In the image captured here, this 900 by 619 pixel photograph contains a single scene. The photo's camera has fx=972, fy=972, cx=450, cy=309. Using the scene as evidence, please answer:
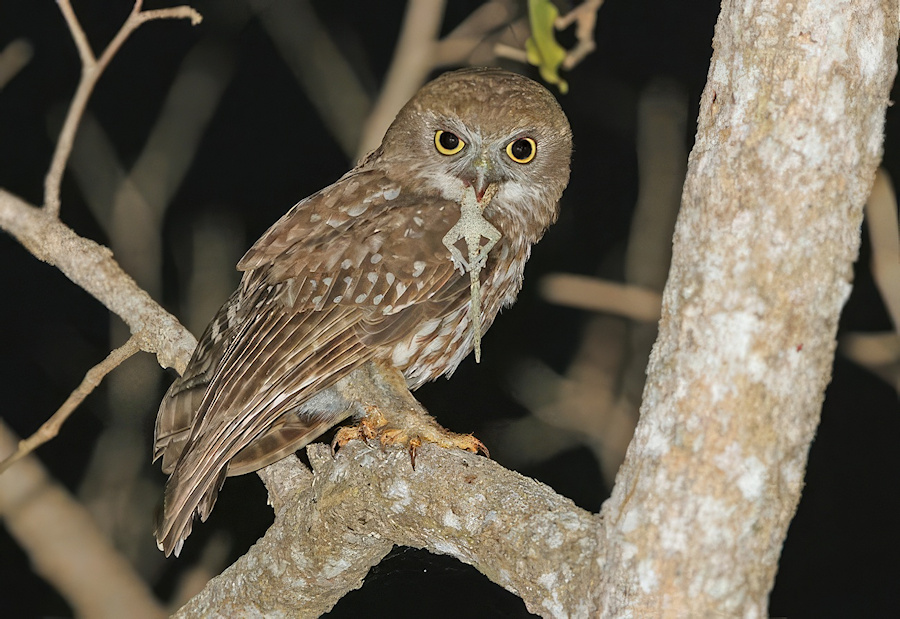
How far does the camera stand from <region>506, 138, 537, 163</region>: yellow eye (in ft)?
8.25

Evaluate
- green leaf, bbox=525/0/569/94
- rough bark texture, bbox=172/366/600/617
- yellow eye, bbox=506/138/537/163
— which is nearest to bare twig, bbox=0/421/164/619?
rough bark texture, bbox=172/366/600/617

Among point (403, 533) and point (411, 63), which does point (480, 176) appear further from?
point (411, 63)

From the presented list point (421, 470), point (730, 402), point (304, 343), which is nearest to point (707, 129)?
point (730, 402)

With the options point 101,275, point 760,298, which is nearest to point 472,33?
point 101,275

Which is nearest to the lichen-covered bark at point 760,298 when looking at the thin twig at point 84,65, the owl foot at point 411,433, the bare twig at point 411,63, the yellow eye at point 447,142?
the owl foot at point 411,433

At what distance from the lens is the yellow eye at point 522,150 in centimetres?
252

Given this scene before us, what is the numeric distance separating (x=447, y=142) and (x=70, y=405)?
1181 mm

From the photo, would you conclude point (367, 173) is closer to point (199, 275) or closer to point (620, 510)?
point (620, 510)

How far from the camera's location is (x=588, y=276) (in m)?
4.02

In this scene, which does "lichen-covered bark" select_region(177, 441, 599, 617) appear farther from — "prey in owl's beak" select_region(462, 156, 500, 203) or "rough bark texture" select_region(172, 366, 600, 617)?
"prey in owl's beak" select_region(462, 156, 500, 203)

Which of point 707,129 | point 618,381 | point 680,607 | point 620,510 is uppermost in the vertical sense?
point 707,129

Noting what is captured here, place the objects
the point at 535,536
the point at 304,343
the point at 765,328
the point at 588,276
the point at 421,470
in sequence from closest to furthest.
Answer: the point at 765,328 < the point at 535,536 < the point at 421,470 < the point at 304,343 < the point at 588,276

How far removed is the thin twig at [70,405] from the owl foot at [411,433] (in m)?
0.73

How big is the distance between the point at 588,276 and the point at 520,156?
59.6 inches
